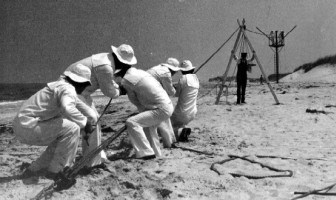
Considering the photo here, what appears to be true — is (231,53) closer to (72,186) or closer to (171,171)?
(171,171)

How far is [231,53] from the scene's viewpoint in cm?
1339

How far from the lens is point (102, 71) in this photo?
6.09m

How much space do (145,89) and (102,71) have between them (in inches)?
28.7

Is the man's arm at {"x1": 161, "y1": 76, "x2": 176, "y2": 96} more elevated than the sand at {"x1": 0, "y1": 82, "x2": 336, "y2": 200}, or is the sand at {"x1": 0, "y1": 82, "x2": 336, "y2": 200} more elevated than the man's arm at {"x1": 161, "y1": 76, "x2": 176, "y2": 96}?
the man's arm at {"x1": 161, "y1": 76, "x2": 176, "y2": 96}

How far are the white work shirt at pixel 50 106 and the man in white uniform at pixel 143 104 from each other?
4.07 feet

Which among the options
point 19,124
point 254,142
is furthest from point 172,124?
point 19,124

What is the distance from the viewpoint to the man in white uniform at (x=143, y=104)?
611 centimetres

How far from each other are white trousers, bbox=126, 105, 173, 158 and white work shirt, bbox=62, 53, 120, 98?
541 mm

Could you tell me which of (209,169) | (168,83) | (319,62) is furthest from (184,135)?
(319,62)

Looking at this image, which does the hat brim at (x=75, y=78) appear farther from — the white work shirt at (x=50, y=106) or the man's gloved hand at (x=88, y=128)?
the man's gloved hand at (x=88, y=128)

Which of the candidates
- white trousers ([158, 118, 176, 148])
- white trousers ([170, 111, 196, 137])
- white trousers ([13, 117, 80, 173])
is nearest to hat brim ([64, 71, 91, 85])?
white trousers ([13, 117, 80, 173])

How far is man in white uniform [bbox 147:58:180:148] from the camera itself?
24.3 feet

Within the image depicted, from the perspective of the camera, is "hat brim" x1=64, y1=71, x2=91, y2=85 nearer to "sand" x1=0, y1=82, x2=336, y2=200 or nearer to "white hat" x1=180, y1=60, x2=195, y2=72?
"sand" x1=0, y1=82, x2=336, y2=200

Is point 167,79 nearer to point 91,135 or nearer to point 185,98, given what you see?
point 185,98
